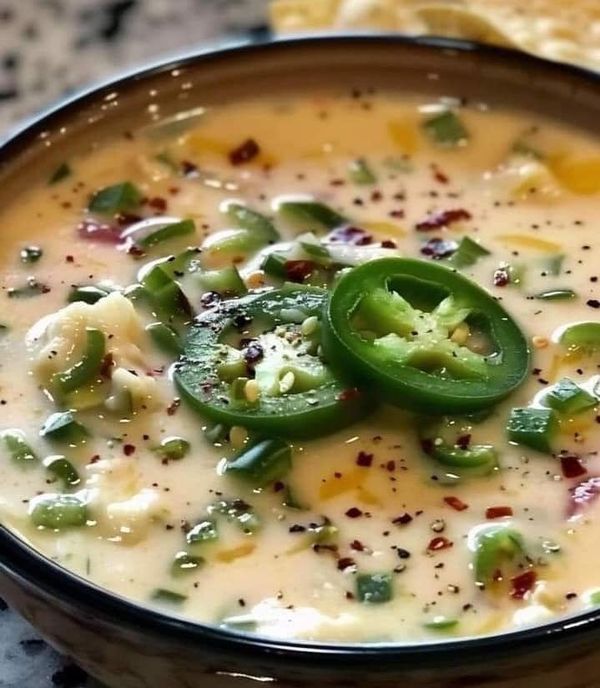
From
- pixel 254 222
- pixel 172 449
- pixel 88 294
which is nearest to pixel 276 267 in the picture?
pixel 254 222

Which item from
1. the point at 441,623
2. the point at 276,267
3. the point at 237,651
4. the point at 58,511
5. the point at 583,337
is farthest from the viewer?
the point at 276,267

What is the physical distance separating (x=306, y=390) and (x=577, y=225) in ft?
1.83

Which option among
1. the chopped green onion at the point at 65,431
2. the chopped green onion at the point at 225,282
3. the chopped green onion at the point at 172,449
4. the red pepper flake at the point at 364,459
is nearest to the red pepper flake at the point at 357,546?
the red pepper flake at the point at 364,459

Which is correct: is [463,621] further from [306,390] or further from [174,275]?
[174,275]

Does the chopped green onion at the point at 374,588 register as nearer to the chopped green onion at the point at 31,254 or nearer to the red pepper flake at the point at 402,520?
the red pepper flake at the point at 402,520

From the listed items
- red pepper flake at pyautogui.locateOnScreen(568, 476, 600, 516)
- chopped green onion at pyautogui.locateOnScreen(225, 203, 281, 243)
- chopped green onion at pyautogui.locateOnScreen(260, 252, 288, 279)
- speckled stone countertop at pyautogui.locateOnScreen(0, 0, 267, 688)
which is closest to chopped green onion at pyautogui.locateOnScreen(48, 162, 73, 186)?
chopped green onion at pyautogui.locateOnScreen(225, 203, 281, 243)

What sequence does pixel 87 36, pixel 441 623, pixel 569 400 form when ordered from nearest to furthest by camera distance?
1. pixel 441 623
2. pixel 569 400
3. pixel 87 36

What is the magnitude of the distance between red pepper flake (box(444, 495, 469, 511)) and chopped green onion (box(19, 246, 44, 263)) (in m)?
0.68

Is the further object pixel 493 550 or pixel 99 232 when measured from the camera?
pixel 99 232

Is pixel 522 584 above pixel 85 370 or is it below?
below

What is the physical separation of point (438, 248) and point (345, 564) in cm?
58

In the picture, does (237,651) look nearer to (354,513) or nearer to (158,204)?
Answer: (354,513)

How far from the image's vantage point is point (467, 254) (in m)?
1.68

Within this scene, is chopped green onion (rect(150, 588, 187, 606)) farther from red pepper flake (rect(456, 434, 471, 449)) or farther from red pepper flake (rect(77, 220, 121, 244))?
red pepper flake (rect(77, 220, 121, 244))
